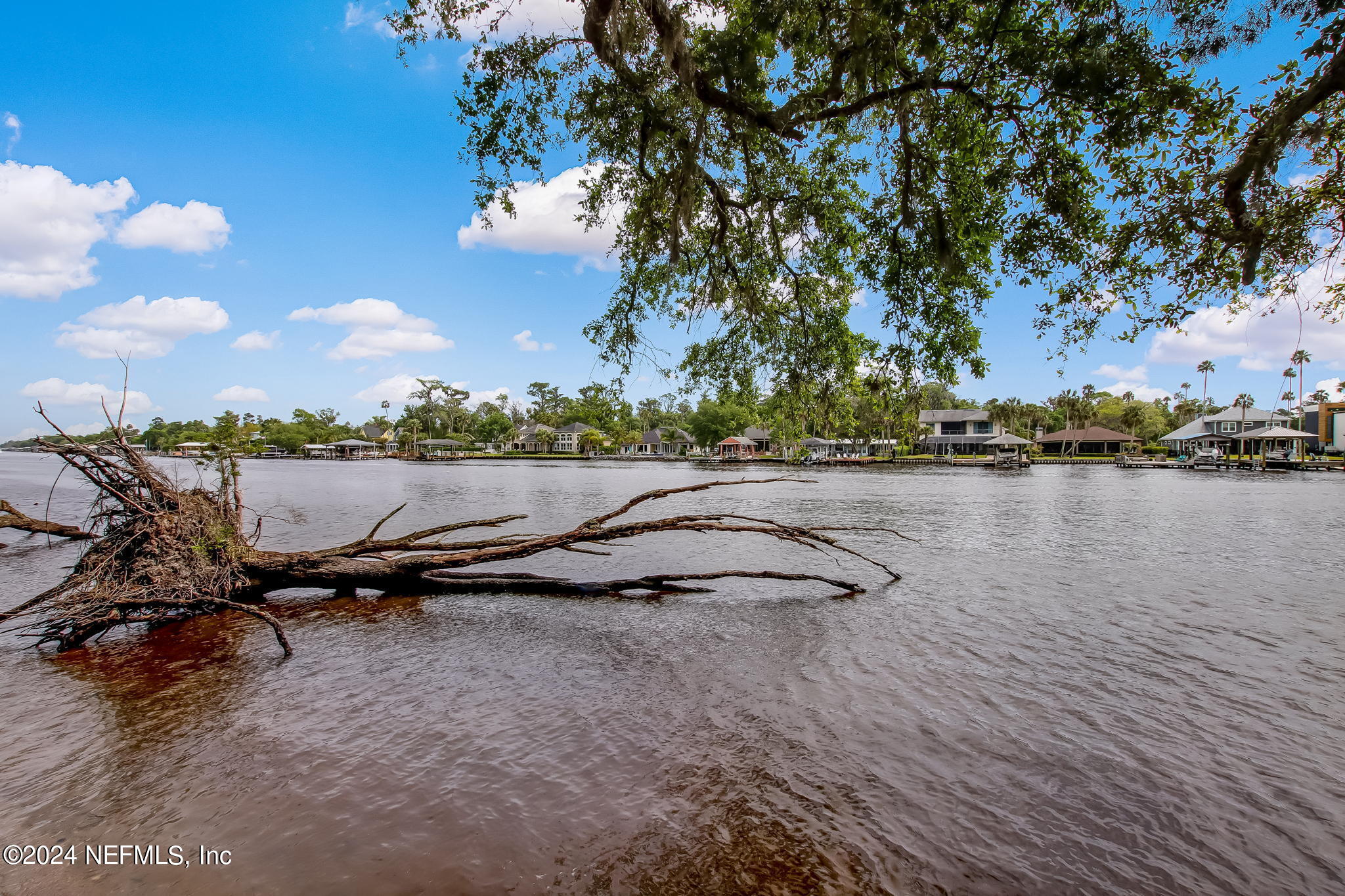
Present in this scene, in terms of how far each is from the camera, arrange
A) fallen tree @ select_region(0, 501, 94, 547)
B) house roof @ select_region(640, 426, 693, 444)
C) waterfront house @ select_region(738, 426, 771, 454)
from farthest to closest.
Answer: house roof @ select_region(640, 426, 693, 444)
waterfront house @ select_region(738, 426, 771, 454)
fallen tree @ select_region(0, 501, 94, 547)

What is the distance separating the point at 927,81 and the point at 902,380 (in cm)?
330

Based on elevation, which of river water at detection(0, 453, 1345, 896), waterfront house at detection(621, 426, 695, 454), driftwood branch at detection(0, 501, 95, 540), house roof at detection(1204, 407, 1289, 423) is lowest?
river water at detection(0, 453, 1345, 896)

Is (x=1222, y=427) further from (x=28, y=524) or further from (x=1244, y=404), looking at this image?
(x=28, y=524)

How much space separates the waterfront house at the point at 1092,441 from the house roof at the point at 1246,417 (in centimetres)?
856

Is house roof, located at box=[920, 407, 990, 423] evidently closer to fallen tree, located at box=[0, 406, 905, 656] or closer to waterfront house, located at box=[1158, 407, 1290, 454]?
waterfront house, located at box=[1158, 407, 1290, 454]

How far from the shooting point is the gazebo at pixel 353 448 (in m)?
112

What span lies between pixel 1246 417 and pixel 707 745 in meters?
96.5

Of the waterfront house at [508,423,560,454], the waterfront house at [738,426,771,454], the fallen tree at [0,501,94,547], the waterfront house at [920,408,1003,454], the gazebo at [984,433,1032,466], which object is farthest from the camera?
the waterfront house at [508,423,560,454]

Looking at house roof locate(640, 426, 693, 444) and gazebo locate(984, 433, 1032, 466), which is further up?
house roof locate(640, 426, 693, 444)

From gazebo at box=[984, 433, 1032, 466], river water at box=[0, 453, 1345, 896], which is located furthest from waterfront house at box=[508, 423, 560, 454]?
river water at box=[0, 453, 1345, 896]

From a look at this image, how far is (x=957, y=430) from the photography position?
277ft

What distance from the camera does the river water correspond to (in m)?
3.06

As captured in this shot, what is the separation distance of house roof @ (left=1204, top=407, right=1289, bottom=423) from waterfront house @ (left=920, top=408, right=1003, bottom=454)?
24250mm

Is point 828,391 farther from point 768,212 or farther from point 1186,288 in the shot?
point 1186,288
